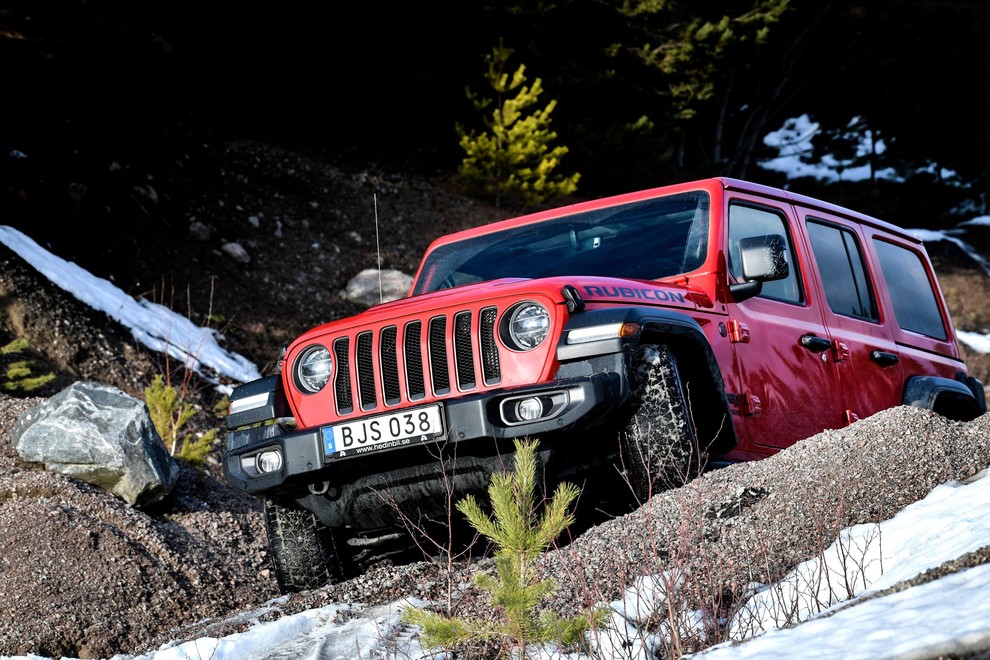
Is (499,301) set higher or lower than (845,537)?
higher

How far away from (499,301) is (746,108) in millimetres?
25214

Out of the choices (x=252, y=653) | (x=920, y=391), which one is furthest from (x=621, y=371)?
(x=920, y=391)

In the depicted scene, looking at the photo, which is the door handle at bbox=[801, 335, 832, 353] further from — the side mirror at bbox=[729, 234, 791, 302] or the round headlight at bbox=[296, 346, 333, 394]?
the round headlight at bbox=[296, 346, 333, 394]

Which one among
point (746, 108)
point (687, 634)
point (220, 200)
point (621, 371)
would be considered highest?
point (746, 108)

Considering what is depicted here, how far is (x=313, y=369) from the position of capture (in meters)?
5.02

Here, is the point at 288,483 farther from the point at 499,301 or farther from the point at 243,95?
the point at 243,95

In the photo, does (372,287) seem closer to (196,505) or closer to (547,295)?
(196,505)

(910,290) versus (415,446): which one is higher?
(910,290)

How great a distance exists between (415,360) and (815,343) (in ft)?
7.77

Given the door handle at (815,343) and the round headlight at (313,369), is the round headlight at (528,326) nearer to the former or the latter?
the round headlight at (313,369)

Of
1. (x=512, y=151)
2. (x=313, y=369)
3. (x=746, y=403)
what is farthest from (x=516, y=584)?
(x=512, y=151)

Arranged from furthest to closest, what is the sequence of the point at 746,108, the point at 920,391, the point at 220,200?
the point at 746,108, the point at 220,200, the point at 920,391

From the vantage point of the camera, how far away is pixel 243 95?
2036 centimetres

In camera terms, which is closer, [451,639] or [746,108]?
[451,639]
